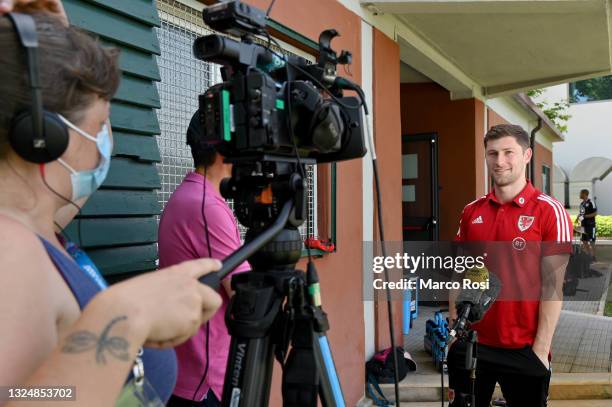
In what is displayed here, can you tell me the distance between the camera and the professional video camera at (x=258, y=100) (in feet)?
4.15

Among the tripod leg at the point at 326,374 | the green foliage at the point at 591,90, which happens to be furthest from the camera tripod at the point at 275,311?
the green foliage at the point at 591,90

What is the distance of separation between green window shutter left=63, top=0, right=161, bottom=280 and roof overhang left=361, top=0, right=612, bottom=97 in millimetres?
2685

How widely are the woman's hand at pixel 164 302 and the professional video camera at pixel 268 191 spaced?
351mm

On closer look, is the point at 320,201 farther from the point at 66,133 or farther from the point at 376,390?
the point at 66,133

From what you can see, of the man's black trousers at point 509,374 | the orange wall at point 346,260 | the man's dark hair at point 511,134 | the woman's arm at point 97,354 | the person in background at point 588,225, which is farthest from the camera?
the person in background at point 588,225

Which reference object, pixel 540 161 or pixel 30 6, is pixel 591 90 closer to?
pixel 540 161

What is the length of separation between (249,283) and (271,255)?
0.29ft

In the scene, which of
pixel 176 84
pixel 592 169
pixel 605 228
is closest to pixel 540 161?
pixel 605 228

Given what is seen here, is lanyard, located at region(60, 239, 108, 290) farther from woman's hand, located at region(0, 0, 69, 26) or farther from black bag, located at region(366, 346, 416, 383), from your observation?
black bag, located at region(366, 346, 416, 383)

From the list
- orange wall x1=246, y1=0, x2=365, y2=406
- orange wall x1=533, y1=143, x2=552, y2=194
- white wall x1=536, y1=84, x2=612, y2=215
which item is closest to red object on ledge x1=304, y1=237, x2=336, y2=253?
orange wall x1=246, y1=0, x2=365, y2=406

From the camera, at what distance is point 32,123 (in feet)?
2.93

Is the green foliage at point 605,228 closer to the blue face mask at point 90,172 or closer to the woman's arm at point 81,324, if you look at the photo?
the blue face mask at point 90,172

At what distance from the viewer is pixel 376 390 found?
4.53m

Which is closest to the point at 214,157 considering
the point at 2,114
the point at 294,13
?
the point at 2,114
